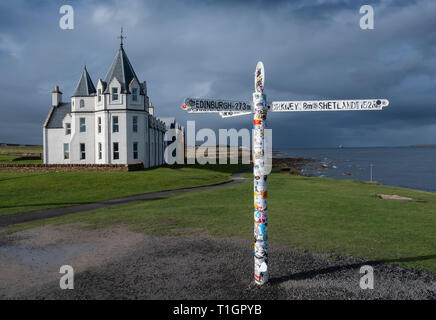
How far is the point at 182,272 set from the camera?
7.51 metres

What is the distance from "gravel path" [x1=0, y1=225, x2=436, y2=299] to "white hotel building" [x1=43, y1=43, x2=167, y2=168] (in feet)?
91.2

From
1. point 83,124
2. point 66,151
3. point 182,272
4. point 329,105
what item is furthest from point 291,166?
point 182,272

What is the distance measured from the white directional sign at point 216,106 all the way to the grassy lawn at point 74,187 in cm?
1484

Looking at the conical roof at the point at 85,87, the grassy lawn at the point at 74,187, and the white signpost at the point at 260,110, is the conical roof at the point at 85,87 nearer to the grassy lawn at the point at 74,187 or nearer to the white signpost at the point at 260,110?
the grassy lawn at the point at 74,187

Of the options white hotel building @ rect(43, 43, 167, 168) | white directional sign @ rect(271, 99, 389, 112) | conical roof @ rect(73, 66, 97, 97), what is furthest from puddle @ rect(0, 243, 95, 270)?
conical roof @ rect(73, 66, 97, 97)

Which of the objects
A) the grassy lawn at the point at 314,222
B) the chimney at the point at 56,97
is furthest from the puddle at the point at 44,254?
the chimney at the point at 56,97

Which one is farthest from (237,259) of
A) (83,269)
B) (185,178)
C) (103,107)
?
(103,107)

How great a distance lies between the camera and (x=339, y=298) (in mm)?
6234

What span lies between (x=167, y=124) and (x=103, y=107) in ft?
84.1

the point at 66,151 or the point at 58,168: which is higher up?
the point at 66,151

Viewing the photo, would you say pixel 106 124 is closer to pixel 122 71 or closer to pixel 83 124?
pixel 83 124

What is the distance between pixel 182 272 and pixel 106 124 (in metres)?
32.9

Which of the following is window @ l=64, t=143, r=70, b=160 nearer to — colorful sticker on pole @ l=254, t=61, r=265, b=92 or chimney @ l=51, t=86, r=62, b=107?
chimney @ l=51, t=86, r=62, b=107
